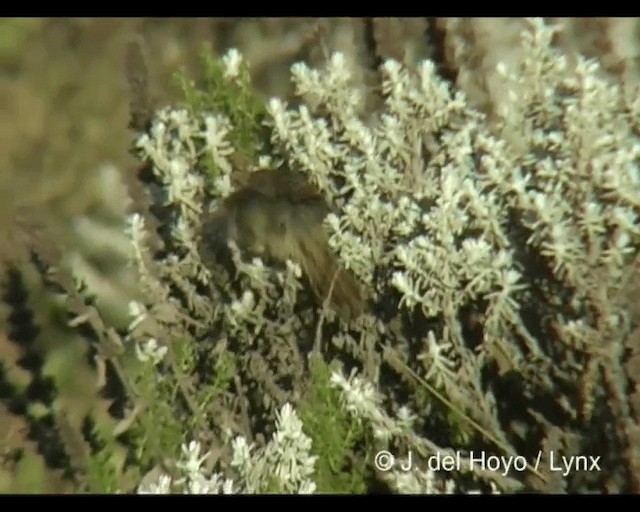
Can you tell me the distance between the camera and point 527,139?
1172mm

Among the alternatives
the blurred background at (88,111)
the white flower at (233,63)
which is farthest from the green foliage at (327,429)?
the white flower at (233,63)

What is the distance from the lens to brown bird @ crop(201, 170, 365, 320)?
3.92 ft

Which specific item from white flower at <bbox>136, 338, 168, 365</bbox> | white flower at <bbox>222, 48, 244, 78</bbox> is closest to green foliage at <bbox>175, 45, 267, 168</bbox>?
white flower at <bbox>222, 48, 244, 78</bbox>

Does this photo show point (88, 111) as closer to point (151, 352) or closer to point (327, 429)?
point (151, 352)

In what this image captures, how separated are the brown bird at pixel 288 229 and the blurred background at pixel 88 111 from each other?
11 cm

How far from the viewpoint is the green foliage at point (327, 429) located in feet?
3.85

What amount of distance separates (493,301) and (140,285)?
0.42 meters

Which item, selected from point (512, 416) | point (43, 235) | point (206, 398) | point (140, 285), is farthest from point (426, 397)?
point (43, 235)

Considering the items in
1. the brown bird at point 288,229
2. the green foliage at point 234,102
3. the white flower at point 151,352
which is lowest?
the white flower at point 151,352

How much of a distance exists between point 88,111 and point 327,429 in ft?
1.56

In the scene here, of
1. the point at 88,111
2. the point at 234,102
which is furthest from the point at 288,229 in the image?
the point at 88,111

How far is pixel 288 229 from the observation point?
1.20m

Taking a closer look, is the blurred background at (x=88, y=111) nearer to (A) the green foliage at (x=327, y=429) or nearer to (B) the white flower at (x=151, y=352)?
(B) the white flower at (x=151, y=352)

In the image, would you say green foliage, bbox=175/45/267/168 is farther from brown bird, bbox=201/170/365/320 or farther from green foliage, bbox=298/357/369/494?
green foliage, bbox=298/357/369/494
